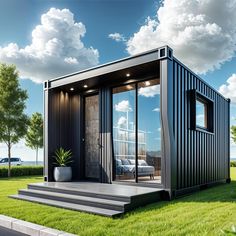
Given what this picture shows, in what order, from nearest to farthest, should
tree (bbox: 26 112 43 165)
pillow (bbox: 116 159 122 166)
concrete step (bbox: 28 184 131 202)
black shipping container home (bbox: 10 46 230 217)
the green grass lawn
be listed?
1. the green grass lawn
2. concrete step (bbox: 28 184 131 202)
3. black shipping container home (bbox: 10 46 230 217)
4. pillow (bbox: 116 159 122 166)
5. tree (bbox: 26 112 43 165)

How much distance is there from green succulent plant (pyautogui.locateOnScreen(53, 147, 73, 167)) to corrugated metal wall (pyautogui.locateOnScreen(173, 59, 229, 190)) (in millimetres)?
3326

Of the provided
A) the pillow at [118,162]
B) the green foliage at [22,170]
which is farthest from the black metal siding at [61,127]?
the green foliage at [22,170]

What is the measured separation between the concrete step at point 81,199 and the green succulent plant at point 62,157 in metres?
1.43

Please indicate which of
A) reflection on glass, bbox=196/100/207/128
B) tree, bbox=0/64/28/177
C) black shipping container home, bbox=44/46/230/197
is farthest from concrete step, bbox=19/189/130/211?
tree, bbox=0/64/28/177

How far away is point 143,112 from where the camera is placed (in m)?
6.55

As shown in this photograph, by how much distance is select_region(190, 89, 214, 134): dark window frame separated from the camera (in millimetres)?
6434

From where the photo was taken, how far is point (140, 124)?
6578mm

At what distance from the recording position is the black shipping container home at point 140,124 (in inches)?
220

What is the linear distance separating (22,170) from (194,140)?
962 cm

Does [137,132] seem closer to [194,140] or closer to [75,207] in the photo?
[194,140]

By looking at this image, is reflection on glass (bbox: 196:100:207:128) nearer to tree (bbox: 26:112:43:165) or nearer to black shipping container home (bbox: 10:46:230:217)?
black shipping container home (bbox: 10:46:230:217)

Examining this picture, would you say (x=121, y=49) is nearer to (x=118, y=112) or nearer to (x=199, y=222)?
(x=118, y=112)

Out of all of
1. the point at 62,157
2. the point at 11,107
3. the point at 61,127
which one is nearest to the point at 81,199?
the point at 62,157

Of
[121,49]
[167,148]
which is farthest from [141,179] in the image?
[121,49]
